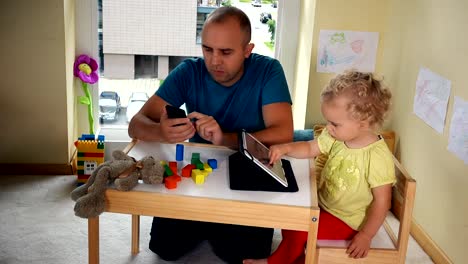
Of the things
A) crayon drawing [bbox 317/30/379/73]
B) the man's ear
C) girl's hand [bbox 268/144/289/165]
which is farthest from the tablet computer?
crayon drawing [bbox 317/30/379/73]

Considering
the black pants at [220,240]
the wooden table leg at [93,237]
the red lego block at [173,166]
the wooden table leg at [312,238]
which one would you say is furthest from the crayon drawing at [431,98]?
the wooden table leg at [93,237]

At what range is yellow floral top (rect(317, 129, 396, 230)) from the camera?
5.41 ft

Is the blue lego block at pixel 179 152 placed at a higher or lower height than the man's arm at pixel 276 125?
lower

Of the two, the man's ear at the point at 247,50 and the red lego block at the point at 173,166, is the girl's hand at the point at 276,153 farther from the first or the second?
the man's ear at the point at 247,50

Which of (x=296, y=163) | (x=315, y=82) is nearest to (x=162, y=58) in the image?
(x=315, y=82)

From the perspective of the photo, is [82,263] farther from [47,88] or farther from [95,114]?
[95,114]

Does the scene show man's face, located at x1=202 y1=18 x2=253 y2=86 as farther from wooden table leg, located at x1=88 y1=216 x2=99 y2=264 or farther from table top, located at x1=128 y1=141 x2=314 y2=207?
wooden table leg, located at x1=88 y1=216 x2=99 y2=264

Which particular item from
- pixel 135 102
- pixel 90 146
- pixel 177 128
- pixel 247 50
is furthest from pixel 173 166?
pixel 135 102

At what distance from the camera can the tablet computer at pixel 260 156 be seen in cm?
151

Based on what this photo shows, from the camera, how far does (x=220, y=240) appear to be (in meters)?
2.24

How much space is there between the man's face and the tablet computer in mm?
289

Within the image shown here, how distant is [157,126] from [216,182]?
15.4 inches

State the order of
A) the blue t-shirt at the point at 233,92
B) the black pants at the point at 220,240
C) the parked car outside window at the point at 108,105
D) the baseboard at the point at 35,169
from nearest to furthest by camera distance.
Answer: the blue t-shirt at the point at 233,92, the black pants at the point at 220,240, the baseboard at the point at 35,169, the parked car outside window at the point at 108,105

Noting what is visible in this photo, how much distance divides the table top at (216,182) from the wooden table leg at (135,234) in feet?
1.60
